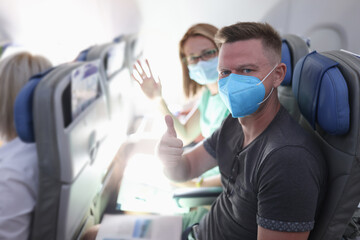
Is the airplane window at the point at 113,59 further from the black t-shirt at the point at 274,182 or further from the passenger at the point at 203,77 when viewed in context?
the black t-shirt at the point at 274,182

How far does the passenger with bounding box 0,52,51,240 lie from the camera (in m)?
0.96

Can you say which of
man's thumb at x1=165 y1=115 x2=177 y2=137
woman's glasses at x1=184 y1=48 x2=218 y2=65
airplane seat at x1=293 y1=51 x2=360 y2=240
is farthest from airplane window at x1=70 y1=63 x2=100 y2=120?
airplane seat at x1=293 y1=51 x2=360 y2=240

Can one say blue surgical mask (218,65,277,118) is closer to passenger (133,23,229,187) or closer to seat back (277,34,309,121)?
seat back (277,34,309,121)

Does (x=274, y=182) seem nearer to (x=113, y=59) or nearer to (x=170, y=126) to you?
(x=170, y=126)

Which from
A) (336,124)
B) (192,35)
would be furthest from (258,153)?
(192,35)

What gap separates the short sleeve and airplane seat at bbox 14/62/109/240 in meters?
0.73

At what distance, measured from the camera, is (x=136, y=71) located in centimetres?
151

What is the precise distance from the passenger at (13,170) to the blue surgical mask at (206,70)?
0.90 m

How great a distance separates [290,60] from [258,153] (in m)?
0.51

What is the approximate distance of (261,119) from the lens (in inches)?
38.8

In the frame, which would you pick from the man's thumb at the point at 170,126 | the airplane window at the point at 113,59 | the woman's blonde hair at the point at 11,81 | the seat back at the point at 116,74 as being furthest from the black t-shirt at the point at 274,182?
the airplane window at the point at 113,59

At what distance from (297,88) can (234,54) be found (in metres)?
0.27

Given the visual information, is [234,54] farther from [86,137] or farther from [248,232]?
[86,137]

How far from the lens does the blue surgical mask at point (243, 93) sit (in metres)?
0.96
